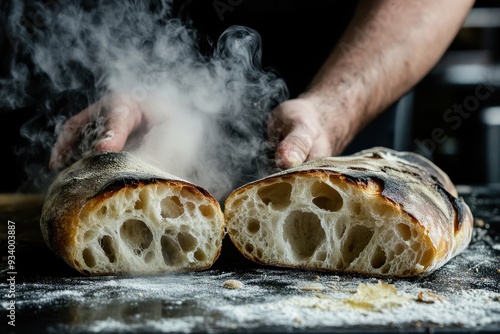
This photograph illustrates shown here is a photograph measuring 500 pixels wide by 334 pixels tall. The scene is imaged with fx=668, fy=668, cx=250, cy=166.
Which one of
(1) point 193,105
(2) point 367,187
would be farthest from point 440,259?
(1) point 193,105

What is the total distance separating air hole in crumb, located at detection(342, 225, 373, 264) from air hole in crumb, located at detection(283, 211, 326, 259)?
3.0 inches

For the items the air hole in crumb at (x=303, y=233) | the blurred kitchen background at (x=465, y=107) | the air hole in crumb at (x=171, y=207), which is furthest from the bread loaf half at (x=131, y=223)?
the blurred kitchen background at (x=465, y=107)

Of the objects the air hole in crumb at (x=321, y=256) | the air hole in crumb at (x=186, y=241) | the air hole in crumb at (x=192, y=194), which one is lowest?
the air hole in crumb at (x=321, y=256)

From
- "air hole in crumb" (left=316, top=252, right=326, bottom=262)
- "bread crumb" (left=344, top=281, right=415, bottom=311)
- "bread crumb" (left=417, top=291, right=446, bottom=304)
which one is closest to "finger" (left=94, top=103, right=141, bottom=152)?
"air hole in crumb" (left=316, top=252, right=326, bottom=262)

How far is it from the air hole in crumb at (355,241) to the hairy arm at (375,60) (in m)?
0.85

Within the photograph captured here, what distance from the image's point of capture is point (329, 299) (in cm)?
161

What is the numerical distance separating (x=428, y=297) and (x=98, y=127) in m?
1.46

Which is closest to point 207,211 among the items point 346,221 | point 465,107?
point 346,221

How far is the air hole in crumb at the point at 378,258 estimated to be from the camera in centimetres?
194

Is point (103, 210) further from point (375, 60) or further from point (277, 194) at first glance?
point (375, 60)

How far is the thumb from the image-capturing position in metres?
2.27

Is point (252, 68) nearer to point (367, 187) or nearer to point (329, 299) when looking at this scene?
point (367, 187)

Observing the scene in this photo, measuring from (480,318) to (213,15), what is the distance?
2.17m

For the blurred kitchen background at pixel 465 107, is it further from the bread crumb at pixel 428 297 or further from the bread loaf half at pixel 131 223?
the bread crumb at pixel 428 297
